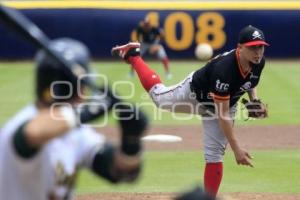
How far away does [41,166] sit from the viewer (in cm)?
311

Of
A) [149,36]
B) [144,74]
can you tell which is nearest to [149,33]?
[149,36]

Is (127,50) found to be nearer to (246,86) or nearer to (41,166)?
Answer: (246,86)

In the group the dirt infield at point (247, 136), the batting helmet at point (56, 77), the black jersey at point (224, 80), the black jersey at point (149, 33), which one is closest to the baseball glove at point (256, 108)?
the black jersey at point (224, 80)

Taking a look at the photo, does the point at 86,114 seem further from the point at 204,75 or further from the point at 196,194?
the point at 204,75

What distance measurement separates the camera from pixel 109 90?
3328mm

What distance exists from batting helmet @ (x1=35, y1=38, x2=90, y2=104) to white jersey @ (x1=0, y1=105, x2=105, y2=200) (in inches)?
4.9

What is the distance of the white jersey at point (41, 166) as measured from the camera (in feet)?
10.1

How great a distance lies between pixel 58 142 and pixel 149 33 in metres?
17.9

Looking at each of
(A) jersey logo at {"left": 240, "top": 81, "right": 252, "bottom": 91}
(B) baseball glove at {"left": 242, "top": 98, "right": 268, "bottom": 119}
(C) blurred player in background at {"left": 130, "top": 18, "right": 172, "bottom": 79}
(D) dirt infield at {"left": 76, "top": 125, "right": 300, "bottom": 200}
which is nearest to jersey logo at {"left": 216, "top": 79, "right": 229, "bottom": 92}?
(A) jersey logo at {"left": 240, "top": 81, "right": 252, "bottom": 91}

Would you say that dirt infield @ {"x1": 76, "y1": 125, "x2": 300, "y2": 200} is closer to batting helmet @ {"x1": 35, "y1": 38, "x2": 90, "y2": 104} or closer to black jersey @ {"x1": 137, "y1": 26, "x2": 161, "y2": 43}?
batting helmet @ {"x1": 35, "y1": 38, "x2": 90, "y2": 104}

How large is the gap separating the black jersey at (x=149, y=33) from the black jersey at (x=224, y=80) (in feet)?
45.4

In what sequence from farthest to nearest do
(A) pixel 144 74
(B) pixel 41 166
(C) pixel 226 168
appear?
(C) pixel 226 168 < (A) pixel 144 74 < (B) pixel 41 166

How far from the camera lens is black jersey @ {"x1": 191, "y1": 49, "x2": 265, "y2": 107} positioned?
6.63 metres

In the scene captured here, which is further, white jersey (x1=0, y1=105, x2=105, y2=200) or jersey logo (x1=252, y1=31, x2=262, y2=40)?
jersey logo (x1=252, y1=31, x2=262, y2=40)
